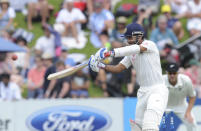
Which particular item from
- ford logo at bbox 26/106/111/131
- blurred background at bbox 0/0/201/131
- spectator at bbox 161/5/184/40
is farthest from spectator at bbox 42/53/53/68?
spectator at bbox 161/5/184/40

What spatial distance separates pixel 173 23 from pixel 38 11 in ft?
12.4

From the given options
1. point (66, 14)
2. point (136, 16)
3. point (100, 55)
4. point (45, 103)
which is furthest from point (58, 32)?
point (100, 55)

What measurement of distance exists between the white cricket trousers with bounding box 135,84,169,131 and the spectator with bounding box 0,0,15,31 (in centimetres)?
719

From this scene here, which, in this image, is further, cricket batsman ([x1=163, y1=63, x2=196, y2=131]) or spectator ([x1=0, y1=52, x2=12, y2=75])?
spectator ([x1=0, y1=52, x2=12, y2=75])

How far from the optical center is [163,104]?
7.97 m

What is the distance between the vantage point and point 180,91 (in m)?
10.1

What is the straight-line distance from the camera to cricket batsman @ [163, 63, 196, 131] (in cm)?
984

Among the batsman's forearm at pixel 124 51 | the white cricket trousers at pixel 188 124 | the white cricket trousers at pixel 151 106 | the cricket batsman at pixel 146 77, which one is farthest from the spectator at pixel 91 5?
the batsman's forearm at pixel 124 51

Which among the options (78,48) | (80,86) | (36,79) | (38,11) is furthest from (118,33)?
(38,11)

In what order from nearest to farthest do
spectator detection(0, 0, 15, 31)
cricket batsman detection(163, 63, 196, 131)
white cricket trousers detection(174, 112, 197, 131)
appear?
cricket batsman detection(163, 63, 196, 131) → white cricket trousers detection(174, 112, 197, 131) → spectator detection(0, 0, 15, 31)

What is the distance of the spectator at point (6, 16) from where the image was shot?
1452 cm

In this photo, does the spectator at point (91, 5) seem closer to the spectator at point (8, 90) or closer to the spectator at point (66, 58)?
the spectator at point (66, 58)

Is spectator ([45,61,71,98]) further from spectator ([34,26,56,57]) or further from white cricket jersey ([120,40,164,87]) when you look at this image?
white cricket jersey ([120,40,164,87])

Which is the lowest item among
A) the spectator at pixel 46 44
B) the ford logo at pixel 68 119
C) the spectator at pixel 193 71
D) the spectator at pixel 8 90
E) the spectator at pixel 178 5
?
the ford logo at pixel 68 119
